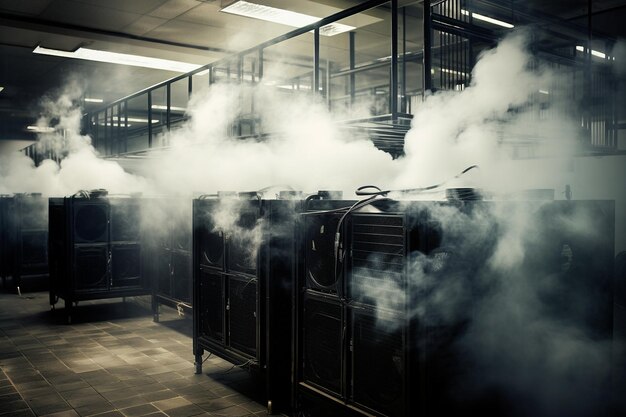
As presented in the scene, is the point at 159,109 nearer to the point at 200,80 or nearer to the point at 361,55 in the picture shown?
the point at 200,80

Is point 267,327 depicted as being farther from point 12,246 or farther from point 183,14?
point 12,246

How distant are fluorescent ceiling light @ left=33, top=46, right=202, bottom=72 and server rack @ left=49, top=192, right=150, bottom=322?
2587mm

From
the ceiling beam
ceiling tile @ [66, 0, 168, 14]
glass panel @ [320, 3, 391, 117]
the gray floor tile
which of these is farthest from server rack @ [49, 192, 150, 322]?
glass panel @ [320, 3, 391, 117]

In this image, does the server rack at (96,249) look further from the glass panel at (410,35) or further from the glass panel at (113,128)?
the glass panel at (410,35)

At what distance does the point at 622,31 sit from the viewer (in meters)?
7.54

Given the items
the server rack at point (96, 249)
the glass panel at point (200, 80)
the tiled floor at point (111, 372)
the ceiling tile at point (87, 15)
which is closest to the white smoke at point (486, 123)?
the tiled floor at point (111, 372)

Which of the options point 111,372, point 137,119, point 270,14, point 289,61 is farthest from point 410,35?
point 137,119

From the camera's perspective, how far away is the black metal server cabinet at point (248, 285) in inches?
152

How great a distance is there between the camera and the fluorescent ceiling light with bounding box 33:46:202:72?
8339 millimetres

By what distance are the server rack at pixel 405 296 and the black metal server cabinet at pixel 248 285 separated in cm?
36

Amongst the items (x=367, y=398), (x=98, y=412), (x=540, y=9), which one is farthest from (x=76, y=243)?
(x=540, y=9)

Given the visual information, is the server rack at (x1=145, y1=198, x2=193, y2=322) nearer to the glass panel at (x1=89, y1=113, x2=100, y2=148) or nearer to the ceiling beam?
the ceiling beam

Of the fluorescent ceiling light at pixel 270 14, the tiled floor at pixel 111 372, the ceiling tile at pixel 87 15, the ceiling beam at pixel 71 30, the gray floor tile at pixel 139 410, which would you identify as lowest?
the tiled floor at pixel 111 372

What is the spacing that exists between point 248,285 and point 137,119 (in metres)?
13.0
